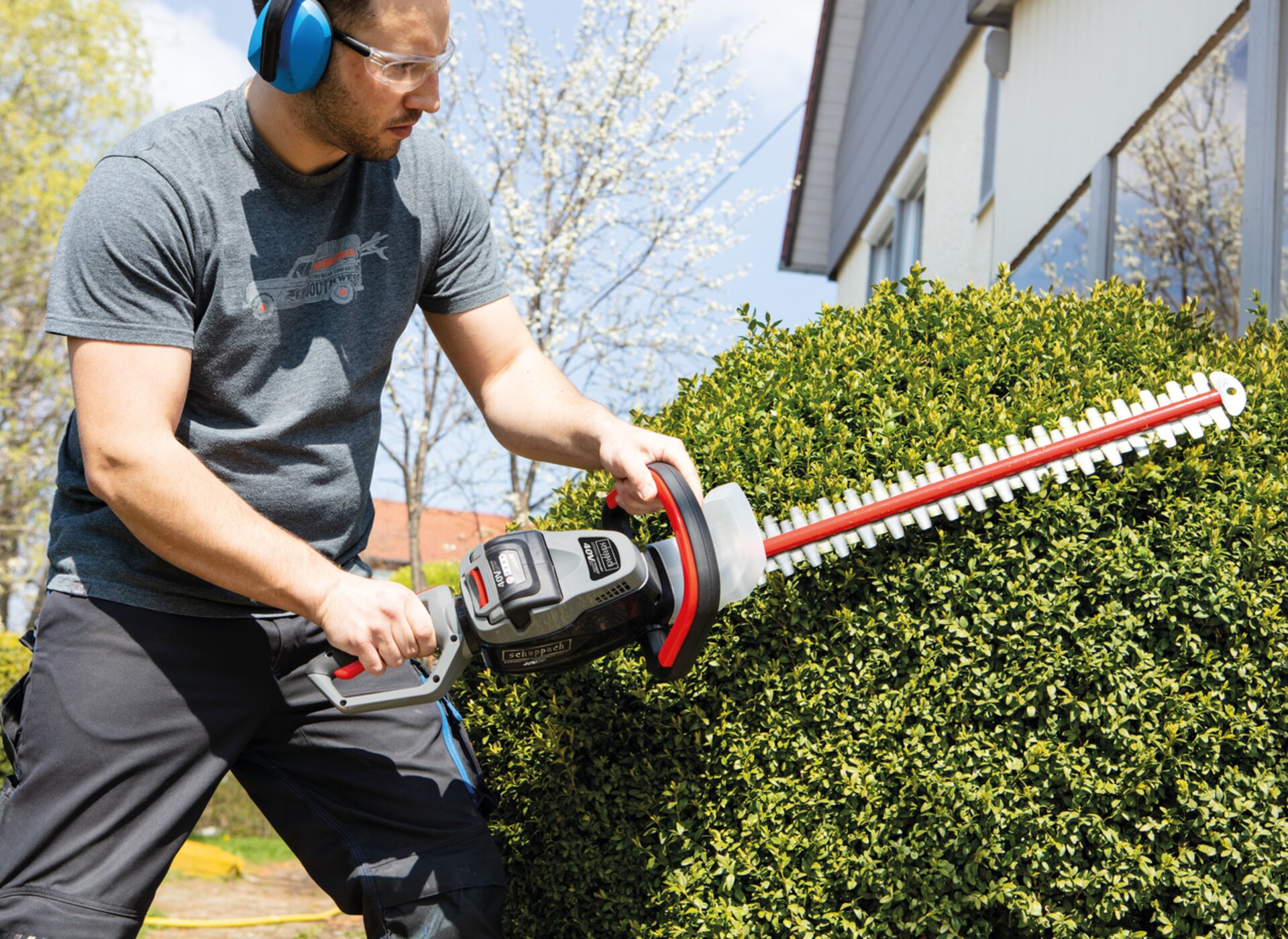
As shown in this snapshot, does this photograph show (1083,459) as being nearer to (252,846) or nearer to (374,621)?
(374,621)

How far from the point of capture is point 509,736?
2580 mm

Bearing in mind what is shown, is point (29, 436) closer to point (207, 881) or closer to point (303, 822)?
point (207, 881)

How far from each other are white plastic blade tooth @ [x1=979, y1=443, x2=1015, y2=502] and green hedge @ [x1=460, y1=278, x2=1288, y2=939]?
0.11ft

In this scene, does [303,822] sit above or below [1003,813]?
below

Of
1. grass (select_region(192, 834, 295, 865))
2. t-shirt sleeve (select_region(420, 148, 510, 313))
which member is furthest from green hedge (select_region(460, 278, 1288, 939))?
grass (select_region(192, 834, 295, 865))

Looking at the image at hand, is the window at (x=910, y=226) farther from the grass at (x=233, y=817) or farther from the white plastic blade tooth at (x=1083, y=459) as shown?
the white plastic blade tooth at (x=1083, y=459)

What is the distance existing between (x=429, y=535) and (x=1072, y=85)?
13704 millimetres

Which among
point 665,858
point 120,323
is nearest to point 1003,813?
point 665,858

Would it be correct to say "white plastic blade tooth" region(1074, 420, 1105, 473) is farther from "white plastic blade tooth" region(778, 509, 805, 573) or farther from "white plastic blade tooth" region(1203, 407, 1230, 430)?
"white plastic blade tooth" region(778, 509, 805, 573)

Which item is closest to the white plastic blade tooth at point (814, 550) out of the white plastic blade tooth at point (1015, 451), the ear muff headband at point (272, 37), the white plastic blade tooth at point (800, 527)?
the white plastic blade tooth at point (800, 527)

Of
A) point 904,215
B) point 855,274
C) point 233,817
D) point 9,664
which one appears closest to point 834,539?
point 9,664

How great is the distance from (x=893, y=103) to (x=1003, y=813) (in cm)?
1010

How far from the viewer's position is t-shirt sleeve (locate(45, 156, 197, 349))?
5.99ft

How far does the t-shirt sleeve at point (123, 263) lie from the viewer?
183cm
